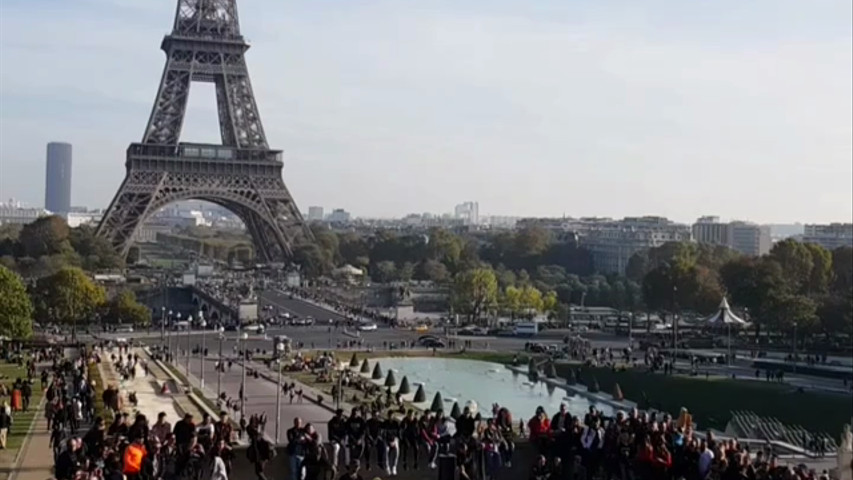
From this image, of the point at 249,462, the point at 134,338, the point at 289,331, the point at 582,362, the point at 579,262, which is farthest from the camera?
the point at 579,262

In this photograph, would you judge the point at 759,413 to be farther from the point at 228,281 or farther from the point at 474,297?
the point at 228,281

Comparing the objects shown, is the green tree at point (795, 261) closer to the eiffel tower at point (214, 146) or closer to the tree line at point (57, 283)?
the eiffel tower at point (214, 146)

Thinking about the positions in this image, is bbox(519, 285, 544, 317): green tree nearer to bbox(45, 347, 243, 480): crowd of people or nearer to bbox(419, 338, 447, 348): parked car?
bbox(419, 338, 447, 348): parked car

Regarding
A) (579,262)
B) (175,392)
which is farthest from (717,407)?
(579,262)

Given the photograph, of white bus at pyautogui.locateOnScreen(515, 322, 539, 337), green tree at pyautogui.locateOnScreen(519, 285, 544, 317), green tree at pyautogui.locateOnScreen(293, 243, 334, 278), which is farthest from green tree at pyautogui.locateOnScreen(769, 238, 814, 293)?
green tree at pyautogui.locateOnScreen(293, 243, 334, 278)

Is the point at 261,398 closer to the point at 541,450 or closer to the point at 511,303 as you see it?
the point at 541,450

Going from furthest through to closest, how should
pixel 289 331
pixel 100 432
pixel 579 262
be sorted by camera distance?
1. pixel 579 262
2. pixel 289 331
3. pixel 100 432

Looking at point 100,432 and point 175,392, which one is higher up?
point 100,432

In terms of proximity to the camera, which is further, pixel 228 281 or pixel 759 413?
pixel 228 281

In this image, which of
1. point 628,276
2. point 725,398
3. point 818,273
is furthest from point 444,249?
point 725,398
